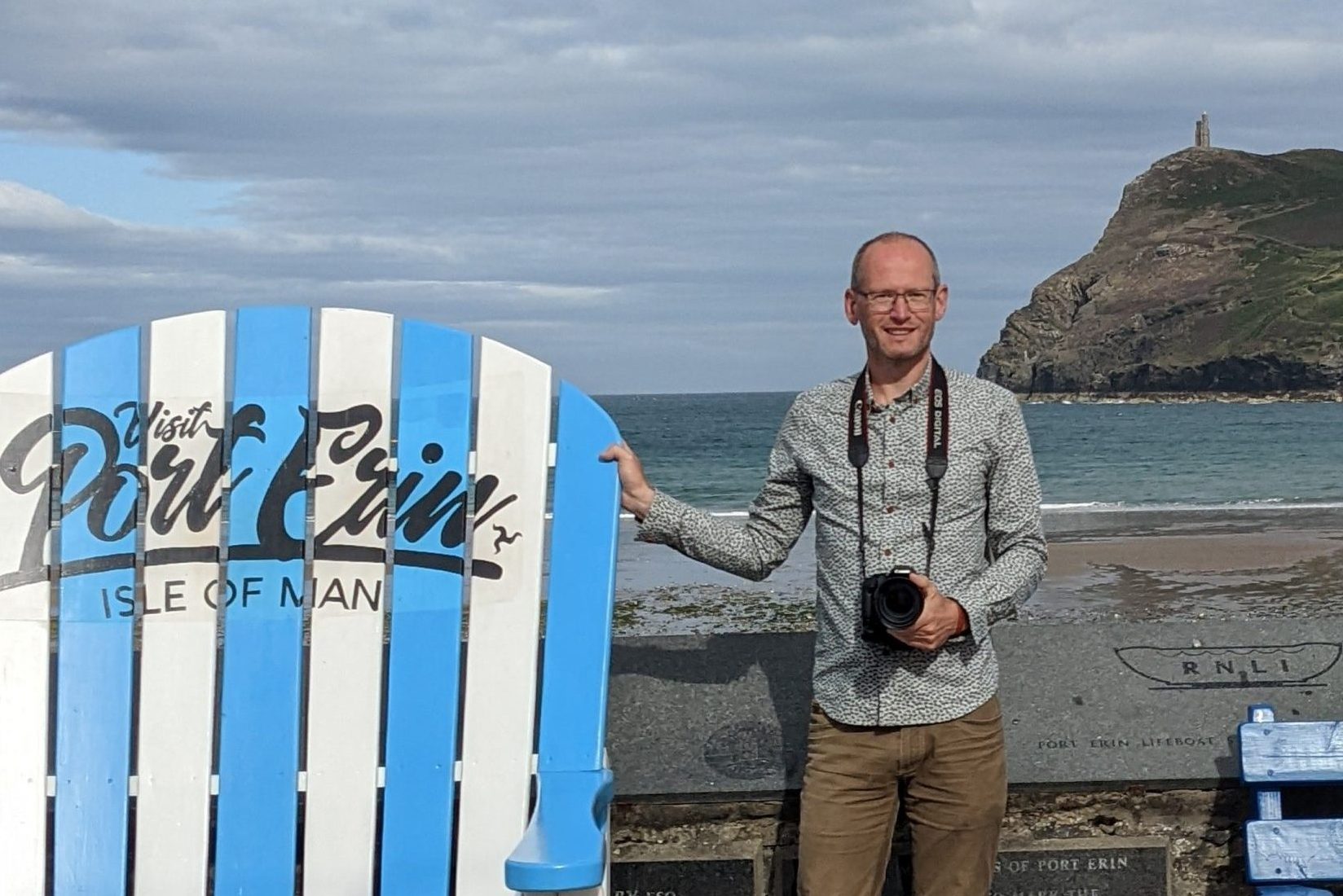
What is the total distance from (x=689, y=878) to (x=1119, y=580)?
27.1 ft

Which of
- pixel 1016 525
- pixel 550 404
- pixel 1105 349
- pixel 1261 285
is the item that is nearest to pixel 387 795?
pixel 550 404

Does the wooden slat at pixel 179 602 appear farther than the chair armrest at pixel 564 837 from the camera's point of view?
Yes

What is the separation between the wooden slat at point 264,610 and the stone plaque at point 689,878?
2.49ft

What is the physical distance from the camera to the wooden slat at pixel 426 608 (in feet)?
9.09

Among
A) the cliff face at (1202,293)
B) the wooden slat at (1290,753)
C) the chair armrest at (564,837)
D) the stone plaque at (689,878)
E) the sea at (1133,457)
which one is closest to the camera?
the chair armrest at (564,837)

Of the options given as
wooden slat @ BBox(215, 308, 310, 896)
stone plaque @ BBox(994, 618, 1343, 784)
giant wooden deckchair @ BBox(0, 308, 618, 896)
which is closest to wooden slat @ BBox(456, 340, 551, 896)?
giant wooden deckchair @ BBox(0, 308, 618, 896)

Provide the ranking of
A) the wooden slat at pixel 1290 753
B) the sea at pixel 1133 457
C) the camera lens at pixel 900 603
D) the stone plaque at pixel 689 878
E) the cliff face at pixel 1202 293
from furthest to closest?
the cliff face at pixel 1202 293 → the sea at pixel 1133 457 → the stone plaque at pixel 689 878 → the wooden slat at pixel 1290 753 → the camera lens at pixel 900 603

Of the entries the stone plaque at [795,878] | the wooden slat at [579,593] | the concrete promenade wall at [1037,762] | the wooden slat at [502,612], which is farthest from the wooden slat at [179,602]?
the stone plaque at [795,878]

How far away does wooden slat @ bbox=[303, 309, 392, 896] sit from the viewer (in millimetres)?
2781

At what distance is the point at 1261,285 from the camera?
99.3 m

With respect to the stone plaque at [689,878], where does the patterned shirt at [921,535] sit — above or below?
above

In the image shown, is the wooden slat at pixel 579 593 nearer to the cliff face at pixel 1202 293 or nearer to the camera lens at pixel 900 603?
the camera lens at pixel 900 603

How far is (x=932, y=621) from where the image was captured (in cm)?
249

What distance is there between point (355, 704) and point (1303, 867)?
1.95 metres
